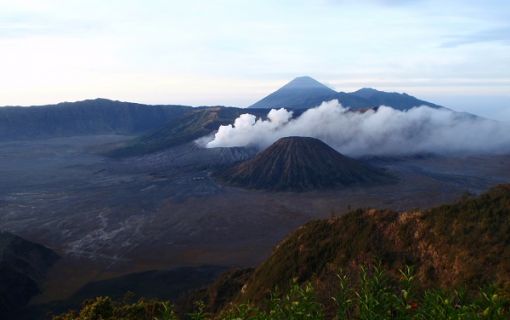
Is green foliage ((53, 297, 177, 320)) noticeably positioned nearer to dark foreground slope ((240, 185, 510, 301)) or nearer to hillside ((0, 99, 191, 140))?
dark foreground slope ((240, 185, 510, 301))

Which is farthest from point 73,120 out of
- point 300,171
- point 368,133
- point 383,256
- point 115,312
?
point 383,256

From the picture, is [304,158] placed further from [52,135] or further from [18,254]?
[52,135]

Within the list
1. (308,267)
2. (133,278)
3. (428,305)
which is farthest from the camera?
(133,278)

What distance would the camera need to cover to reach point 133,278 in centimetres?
4000

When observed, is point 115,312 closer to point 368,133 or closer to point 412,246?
point 412,246

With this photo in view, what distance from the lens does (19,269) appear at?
133ft

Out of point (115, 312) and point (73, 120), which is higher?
point (73, 120)

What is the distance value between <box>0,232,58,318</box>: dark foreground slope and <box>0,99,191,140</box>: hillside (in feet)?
424

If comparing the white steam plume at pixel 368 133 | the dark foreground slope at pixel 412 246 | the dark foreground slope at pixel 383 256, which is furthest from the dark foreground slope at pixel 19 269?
the white steam plume at pixel 368 133

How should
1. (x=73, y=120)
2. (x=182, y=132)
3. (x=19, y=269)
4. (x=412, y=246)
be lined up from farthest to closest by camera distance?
(x=73, y=120)
(x=182, y=132)
(x=19, y=269)
(x=412, y=246)

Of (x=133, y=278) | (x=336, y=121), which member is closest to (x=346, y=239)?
(x=133, y=278)

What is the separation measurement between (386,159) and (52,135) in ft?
392

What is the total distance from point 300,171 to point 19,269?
2171 inches

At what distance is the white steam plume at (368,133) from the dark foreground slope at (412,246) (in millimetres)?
88314
